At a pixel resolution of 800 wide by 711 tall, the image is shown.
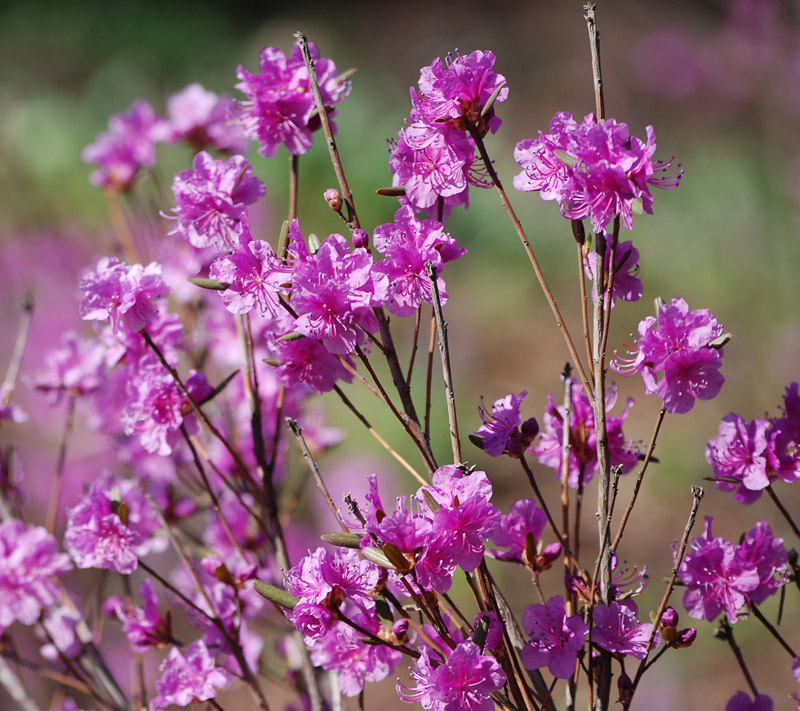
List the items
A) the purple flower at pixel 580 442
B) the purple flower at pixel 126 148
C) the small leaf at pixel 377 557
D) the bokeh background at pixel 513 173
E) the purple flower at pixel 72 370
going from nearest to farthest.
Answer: the small leaf at pixel 377 557
the purple flower at pixel 580 442
the purple flower at pixel 72 370
the purple flower at pixel 126 148
the bokeh background at pixel 513 173

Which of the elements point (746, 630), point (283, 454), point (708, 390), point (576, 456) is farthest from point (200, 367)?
point (746, 630)

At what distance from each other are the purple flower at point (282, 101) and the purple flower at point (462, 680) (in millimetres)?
532

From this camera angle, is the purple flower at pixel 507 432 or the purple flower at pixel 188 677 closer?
the purple flower at pixel 507 432

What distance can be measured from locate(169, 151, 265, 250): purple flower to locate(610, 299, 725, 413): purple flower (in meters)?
0.41

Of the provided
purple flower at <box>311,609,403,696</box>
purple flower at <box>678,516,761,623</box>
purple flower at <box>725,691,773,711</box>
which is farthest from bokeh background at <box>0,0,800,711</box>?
purple flower at <box>311,609,403,696</box>

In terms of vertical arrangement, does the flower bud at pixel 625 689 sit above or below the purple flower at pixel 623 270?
below

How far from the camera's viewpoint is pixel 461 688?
2.23 ft

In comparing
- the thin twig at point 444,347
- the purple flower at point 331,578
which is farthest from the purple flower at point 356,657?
the thin twig at point 444,347

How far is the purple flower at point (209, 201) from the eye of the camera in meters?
0.86

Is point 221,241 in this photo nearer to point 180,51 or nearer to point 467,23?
point 180,51

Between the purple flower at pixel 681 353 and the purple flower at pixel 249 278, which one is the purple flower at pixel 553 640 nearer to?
the purple flower at pixel 681 353

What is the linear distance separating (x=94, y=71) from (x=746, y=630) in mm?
6241

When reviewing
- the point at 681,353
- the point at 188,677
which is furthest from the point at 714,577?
the point at 188,677

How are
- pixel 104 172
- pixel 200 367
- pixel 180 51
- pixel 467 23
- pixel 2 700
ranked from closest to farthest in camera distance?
pixel 200 367 < pixel 104 172 < pixel 2 700 < pixel 180 51 < pixel 467 23
